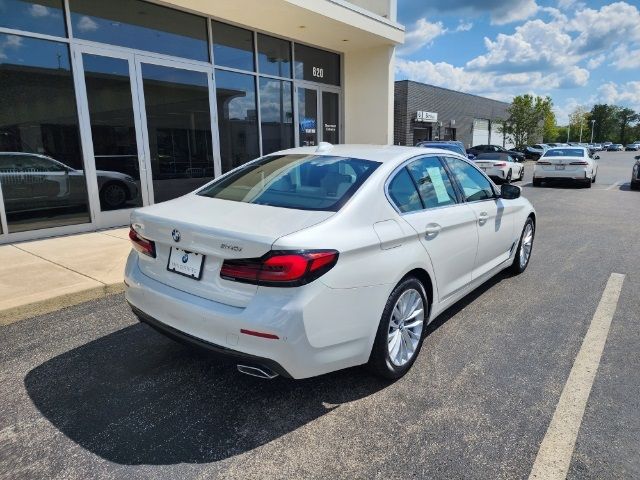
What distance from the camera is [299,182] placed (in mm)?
3234

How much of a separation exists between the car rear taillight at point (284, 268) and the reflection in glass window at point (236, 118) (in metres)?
8.08

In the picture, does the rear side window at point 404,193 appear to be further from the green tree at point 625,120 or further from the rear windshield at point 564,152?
the green tree at point 625,120

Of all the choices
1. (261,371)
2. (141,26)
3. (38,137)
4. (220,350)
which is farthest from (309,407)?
(141,26)

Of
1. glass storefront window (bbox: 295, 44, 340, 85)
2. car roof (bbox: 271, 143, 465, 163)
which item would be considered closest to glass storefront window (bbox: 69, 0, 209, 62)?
glass storefront window (bbox: 295, 44, 340, 85)

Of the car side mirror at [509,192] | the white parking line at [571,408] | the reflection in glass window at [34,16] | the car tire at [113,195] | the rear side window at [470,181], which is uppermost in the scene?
the reflection in glass window at [34,16]

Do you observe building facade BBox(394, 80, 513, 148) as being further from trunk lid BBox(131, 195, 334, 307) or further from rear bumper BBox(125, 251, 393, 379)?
rear bumper BBox(125, 251, 393, 379)

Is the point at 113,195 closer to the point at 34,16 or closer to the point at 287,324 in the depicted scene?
the point at 34,16

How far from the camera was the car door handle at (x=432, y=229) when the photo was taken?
3208mm

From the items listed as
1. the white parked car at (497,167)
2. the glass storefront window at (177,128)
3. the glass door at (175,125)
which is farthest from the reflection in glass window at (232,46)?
the white parked car at (497,167)

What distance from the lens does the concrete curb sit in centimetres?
400

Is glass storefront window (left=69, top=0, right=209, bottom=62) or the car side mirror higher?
glass storefront window (left=69, top=0, right=209, bottom=62)

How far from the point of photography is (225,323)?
96.0 inches

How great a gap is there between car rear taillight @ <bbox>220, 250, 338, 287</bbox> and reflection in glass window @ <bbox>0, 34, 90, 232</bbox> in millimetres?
6248

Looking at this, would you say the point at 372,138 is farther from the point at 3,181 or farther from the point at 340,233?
the point at 340,233
